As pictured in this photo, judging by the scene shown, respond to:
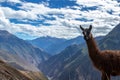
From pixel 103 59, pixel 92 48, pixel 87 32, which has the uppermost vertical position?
pixel 87 32

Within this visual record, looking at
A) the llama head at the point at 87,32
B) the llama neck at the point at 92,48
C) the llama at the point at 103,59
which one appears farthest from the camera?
the llama neck at the point at 92,48

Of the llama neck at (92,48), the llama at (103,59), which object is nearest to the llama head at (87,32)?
the llama at (103,59)

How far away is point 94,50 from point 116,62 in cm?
261

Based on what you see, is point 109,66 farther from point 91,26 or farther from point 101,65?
point 91,26

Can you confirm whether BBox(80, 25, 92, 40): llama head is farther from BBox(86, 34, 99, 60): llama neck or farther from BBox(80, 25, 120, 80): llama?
BBox(86, 34, 99, 60): llama neck

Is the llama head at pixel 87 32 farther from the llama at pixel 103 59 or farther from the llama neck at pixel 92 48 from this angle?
the llama neck at pixel 92 48

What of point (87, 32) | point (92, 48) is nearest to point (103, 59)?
point (92, 48)

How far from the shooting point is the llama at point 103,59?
28.5 meters

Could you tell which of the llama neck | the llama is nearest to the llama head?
the llama

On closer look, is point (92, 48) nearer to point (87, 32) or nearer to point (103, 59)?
point (103, 59)

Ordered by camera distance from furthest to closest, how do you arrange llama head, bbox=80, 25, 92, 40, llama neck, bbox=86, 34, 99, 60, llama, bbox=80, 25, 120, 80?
llama neck, bbox=86, 34, 99, 60 < llama, bbox=80, 25, 120, 80 < llama head, bbox=80, 25, 92, 40

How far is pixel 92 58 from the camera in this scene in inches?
1179

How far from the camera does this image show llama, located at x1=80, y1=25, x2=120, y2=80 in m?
28.5

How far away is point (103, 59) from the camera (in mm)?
29828
